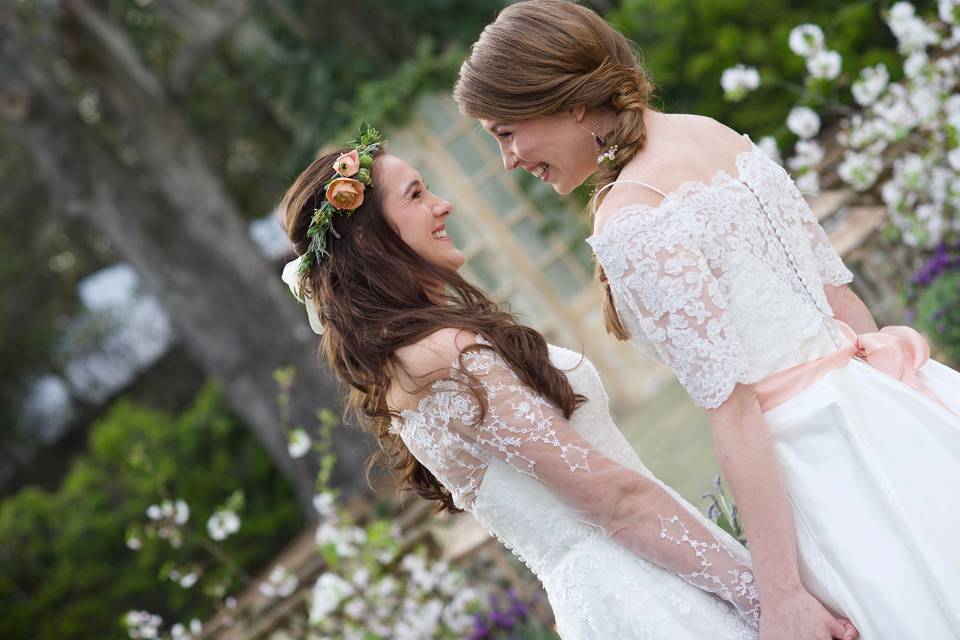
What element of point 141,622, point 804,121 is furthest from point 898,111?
point 141,622

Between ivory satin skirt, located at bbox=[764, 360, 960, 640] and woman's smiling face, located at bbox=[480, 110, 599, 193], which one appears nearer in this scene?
ivory satin skirt, located at bbox=[764, 360, 960, 640]

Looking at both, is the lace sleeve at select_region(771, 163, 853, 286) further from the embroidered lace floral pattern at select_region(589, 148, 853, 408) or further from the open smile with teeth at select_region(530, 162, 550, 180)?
the open smile with teeth at select_region(530, 162, 550, 180)

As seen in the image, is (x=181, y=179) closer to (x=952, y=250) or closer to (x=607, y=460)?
(x=952, y=250)

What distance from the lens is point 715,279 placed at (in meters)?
1.96

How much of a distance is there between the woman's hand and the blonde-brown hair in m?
0.60

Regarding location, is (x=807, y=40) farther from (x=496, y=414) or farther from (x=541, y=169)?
(x=496, y=414)

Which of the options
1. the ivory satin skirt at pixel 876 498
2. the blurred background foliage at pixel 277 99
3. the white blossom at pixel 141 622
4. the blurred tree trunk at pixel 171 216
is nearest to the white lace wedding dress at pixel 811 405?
the ivory satin skirt at pixel 876 498

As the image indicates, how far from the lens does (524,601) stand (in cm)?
420

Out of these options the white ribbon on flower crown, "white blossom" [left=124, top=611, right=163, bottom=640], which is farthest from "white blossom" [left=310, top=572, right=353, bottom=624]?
the white ribbon on flower crown

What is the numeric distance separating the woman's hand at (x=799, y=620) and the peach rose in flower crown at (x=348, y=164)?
1.21 m

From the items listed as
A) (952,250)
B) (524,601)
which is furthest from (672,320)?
(952,250)

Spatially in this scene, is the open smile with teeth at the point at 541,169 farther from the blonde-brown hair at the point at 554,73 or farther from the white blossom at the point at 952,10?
the white blossom at the point at 952,10

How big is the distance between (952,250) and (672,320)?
323 cm

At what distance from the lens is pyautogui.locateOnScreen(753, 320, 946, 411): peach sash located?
2.03 metres
